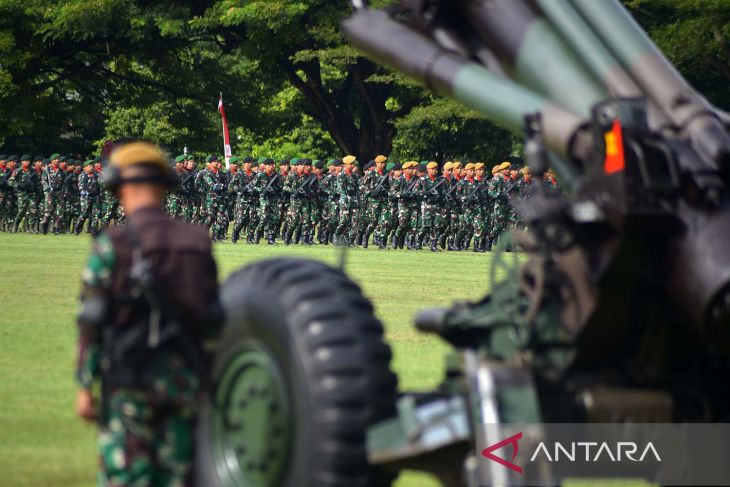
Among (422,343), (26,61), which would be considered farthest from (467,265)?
(26,61)

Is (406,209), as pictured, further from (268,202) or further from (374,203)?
(268,202)

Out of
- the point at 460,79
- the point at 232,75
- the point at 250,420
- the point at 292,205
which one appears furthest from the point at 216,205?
the point at 250,420

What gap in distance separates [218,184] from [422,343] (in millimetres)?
23962

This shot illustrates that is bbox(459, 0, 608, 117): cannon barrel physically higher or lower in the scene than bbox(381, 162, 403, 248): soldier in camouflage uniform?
lower

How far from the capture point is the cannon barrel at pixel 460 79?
6.12m

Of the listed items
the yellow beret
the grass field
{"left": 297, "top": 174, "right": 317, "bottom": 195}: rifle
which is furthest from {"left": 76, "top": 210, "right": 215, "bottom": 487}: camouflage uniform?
{"left": 297, "top": 174, "right": 317, "bottom": 195}: rifle

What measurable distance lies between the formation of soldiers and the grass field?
5.50m

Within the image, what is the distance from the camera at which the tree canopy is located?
45.6m

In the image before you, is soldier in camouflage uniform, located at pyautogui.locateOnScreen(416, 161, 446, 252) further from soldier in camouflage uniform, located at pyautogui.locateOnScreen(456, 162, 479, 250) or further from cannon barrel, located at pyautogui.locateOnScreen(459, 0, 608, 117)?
cannon barrel, located at pyautogui.locateOnScreen(459, 0, 608, 117)

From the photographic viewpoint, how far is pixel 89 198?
37562 millimetres

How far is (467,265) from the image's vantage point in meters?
27.7

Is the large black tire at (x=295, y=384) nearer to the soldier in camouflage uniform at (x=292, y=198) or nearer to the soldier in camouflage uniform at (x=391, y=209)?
the soldier in camouflage uniform at (x=292, y=198)

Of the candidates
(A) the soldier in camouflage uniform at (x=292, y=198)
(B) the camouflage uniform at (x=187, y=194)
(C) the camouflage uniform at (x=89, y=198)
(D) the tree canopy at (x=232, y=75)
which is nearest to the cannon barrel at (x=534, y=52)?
(A) the soldier in camouflage uniform at (x=292, y=198)

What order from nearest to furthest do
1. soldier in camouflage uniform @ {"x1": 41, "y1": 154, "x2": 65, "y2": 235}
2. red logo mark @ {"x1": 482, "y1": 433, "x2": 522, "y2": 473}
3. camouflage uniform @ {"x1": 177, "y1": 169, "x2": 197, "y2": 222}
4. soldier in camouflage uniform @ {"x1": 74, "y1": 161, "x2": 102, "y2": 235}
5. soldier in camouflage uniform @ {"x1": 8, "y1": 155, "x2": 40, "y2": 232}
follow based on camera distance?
red logo mark @ {"x1": 482, "y1": 433, "x2": 522, "y2": 473} < soldier in camouflage uniform @ {"x1": 41, "y1": 154, "x2": 65, "y2": 235} < soldier in camouflage uniform @ {"x1": 74, "y1": 161, "x2": 102, "y2": 235} < soldier in camouflage uniform @ {"x1": 8, "y1": 155, "x2": 40, "y2": 232} < camouflage uniform @ {"x1": 177, "y1": 169, "x2": 197, "y2": 222}
